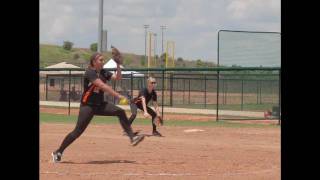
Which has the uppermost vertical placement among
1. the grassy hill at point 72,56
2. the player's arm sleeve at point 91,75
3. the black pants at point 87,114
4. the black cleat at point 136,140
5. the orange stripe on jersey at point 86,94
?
the grassy hill at point 72,56

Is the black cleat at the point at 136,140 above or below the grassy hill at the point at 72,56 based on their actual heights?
below

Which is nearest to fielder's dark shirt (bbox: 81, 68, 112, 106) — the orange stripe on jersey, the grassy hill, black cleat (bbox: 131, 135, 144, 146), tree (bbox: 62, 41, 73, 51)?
the orange stripe on jersey

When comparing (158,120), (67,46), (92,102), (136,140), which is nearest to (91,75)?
(92,102)

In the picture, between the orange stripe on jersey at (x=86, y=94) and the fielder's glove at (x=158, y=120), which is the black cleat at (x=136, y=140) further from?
the fielder's glove at (x=158, y=120)

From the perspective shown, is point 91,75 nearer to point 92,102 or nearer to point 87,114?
point 92,102

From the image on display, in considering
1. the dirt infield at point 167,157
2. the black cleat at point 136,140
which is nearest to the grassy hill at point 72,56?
the dirt infield at point 167,157

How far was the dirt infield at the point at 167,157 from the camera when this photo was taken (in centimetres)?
921

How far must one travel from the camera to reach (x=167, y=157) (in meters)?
11.7

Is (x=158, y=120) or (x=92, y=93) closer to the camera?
(x=92, y=93)
